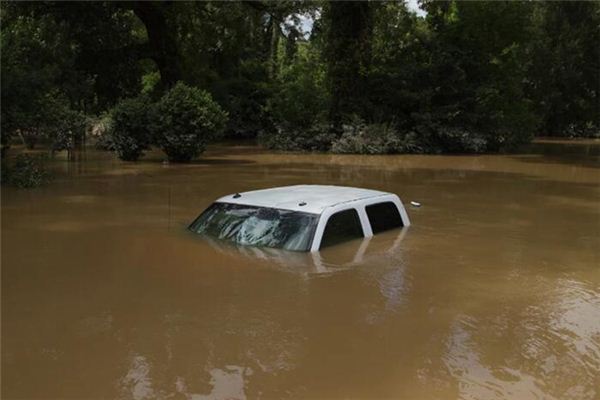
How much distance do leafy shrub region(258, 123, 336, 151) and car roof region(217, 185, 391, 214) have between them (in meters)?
19.0

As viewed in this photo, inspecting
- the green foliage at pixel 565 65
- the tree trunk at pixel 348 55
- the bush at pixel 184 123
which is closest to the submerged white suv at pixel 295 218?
the bush at pixel 184 123

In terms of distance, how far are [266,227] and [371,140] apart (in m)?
19.6

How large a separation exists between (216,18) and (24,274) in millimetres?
27162

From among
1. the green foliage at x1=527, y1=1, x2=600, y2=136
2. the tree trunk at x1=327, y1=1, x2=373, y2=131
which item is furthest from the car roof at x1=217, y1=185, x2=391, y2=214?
the green foliage at x1=527, y1=1, x2=600, y2=136

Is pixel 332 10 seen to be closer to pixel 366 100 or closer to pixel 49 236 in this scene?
pixel 366 100

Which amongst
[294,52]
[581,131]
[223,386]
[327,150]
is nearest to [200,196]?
[223,386]

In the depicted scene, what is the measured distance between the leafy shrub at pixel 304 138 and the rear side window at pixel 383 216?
1865 cm

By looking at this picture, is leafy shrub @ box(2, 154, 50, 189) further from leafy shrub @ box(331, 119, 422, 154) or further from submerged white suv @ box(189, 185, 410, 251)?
leafy shrub @ box(331, 119, 422, 154)

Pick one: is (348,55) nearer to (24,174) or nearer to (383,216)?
Result: (24,174)

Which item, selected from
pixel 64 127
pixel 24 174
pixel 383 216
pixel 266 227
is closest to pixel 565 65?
pixel 64 127

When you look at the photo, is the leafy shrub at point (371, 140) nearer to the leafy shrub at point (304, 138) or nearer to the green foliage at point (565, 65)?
the leafy shrub at point (304, 138)

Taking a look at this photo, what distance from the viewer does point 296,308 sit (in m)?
7.15

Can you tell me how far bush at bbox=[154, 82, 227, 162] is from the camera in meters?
22.2

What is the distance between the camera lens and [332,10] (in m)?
29.0
